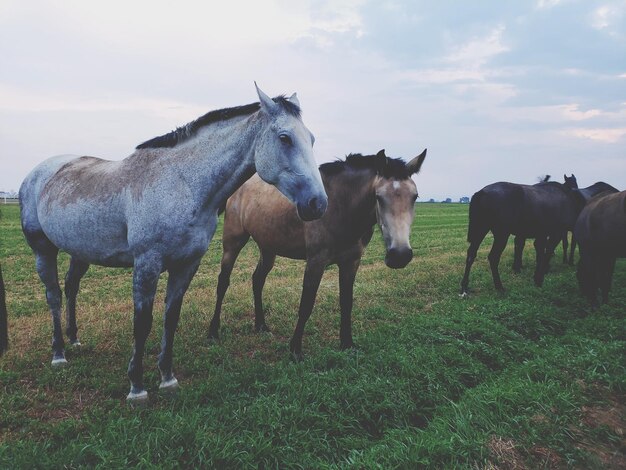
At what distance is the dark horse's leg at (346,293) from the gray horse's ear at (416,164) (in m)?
1.34

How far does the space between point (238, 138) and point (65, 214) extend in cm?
197

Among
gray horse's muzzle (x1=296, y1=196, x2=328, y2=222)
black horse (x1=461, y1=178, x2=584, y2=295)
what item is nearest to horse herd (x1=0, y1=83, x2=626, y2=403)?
gray horse's muzzle (x1=296, y1=196, x2=328, y2=222)

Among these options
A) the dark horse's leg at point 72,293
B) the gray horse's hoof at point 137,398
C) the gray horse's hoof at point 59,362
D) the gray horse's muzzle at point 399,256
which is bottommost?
the gray horse's hoof at point 59,362

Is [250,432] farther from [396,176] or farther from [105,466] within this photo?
[396,176]

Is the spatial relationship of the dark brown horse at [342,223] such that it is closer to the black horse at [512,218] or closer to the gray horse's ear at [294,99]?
the gray horse's ear at [294,99]

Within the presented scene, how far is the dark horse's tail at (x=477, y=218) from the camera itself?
31.3 feet

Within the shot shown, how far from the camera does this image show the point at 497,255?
9133 mm

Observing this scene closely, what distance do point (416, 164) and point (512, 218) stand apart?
631 centimetres

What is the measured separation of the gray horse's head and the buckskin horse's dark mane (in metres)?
1.21

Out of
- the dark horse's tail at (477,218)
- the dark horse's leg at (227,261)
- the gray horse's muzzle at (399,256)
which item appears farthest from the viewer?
the dark horse's tail at (477,218)

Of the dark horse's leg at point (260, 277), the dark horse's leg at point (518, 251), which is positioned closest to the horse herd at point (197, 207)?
the dark horse's leg at point (260, 277)

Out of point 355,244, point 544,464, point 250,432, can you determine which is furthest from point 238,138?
point 544,464

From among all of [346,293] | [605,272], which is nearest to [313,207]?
[346,293]

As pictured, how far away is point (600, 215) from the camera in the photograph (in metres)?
7.59
